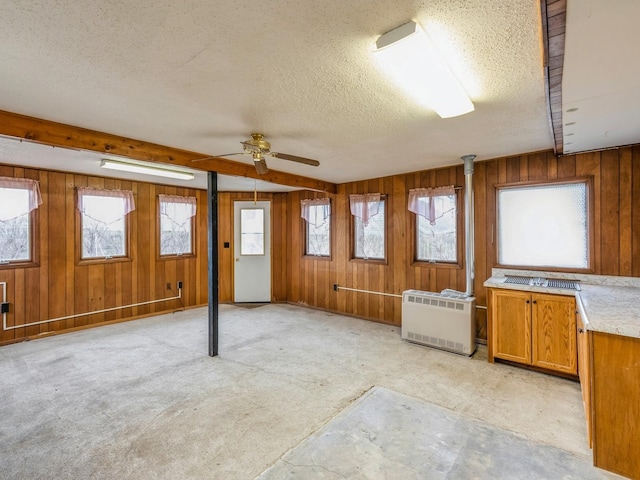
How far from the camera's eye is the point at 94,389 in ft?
9.11

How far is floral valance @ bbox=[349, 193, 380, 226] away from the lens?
4902 mm

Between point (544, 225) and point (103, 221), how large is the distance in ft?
20.1

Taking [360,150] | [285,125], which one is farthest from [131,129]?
[360,150]

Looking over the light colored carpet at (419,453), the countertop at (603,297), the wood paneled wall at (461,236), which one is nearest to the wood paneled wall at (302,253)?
the wood paneled wall at (461,236)

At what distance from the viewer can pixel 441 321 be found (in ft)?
12.1

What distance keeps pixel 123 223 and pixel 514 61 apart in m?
5.55

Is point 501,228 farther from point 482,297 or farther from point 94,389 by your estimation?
point 94,389

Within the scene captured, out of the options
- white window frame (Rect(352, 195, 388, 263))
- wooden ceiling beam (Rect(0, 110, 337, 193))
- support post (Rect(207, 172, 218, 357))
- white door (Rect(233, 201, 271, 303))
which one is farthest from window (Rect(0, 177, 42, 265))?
white window frame (Rect(352, 195, 388, 263))

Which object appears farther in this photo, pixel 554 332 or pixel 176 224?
pixel 176 224

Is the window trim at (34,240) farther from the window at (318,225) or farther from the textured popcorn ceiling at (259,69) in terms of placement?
the window at (318,225)

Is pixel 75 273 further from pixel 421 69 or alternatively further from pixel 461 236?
pixel 461 236

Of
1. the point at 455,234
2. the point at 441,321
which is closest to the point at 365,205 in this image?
the point at 455,234

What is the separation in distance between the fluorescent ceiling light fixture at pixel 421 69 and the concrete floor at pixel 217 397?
7.48 feet

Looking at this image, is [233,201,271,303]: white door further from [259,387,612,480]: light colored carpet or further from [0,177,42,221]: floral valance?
[259,387,612,480]: light colored carpet
